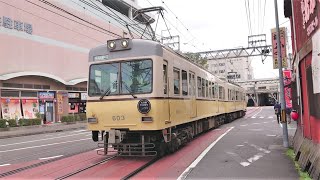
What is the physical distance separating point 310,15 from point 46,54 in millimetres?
29851

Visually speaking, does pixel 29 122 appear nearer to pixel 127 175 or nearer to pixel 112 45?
pixel 112 45

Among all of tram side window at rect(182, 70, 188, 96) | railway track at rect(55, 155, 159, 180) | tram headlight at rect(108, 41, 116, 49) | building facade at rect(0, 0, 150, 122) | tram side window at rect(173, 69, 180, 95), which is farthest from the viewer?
building facade at rect(0, 0, 150, 122)

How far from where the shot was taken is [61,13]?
3709 cm

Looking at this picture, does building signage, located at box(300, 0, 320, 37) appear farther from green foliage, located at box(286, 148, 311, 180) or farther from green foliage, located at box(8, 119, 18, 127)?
green foliage, located at box(8, 119, 18, 127)

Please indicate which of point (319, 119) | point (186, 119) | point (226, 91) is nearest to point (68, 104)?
point (226, 91)

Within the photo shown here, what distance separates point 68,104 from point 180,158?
29.7 meters

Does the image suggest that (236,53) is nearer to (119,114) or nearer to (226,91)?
(226,91)

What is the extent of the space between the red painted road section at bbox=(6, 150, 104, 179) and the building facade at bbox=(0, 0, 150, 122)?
1976cm

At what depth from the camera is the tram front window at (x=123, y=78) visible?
1102 cm

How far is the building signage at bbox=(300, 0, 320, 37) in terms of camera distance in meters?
7.97

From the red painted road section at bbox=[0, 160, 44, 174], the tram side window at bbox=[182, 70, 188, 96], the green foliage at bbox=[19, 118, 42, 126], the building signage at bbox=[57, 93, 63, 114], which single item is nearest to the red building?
the tram side window at bbox=[182, 70, 188, 96]

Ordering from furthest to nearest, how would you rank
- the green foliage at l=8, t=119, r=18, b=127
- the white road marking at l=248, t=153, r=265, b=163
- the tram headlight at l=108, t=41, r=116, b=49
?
the green foliage at l=8, t=119, r=18, b=127 → the tram headlight at l=108, t=41, r=116, b=49 → the white road marking at l=248, t=153, r=265, b=163

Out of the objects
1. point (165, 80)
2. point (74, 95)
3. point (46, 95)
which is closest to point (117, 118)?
point (165, 80)

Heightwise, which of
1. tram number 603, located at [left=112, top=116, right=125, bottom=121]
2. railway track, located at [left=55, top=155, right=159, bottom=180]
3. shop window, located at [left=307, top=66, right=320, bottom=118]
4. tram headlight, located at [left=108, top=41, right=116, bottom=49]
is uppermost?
tram headlight, located at [left=108, top=41, right=116, bottom=49]
